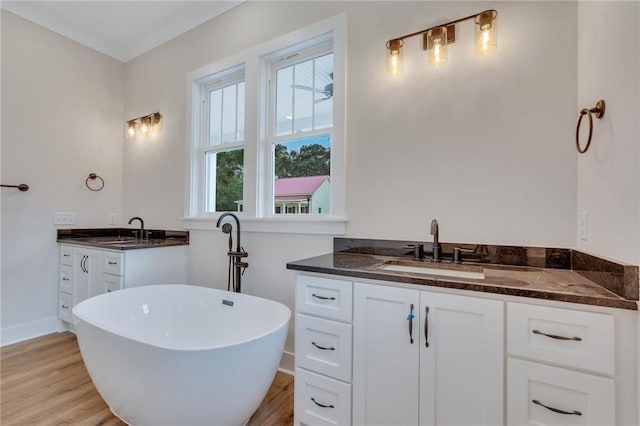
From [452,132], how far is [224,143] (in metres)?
1.93

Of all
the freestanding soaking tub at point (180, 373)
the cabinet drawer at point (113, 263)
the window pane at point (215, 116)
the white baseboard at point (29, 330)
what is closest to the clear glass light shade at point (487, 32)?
the freestanding soaking tub at point (180, 373)

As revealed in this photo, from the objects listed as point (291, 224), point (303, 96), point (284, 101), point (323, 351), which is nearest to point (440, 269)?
point (323, 351)

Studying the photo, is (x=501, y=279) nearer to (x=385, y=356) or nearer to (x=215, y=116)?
(x=385, y=356)

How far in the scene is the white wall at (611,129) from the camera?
994mm

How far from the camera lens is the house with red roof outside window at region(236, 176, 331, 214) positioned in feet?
7.36

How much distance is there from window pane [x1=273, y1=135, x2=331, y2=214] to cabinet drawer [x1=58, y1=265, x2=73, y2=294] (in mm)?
2088

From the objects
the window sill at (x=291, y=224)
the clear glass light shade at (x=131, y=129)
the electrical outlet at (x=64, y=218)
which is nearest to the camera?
the window sill at (x=291, y=224)

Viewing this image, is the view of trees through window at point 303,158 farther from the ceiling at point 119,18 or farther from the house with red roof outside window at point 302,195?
the ceiling at point 119,18

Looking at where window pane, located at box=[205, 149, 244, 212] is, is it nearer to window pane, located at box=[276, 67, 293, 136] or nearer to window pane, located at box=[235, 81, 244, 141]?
window pane, located at box=[235, 81, 244, 141]

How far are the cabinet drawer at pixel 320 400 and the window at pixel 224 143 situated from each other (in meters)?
1.62

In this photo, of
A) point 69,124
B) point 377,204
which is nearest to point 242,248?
point 377,204

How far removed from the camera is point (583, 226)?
1381mm

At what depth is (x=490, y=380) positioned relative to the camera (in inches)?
43.8

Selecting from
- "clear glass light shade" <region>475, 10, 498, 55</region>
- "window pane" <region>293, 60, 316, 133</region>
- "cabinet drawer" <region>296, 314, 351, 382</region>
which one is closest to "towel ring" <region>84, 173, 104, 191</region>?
"window pane" <region>293, 60, 316, 133</region>
